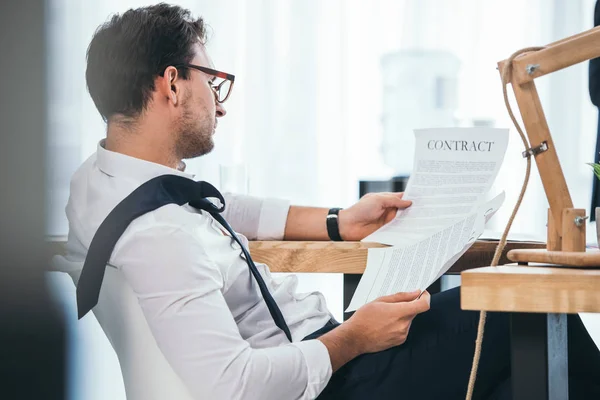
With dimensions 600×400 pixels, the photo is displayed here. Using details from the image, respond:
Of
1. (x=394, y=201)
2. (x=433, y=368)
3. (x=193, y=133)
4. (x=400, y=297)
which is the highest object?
(x=193, y=133)

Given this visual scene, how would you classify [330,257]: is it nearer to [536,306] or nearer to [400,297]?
[400,297]

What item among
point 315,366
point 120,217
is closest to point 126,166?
point 120,217

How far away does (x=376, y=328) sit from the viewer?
34.3 inches

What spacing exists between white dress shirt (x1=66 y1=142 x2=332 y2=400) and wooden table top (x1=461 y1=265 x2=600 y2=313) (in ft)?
0.95

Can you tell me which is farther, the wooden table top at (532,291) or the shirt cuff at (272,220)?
the shirt cuff at (272,220)

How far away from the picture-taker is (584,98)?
102 inches

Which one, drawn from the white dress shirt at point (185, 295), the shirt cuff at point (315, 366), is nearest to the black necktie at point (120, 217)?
the white dress shirt at point (185, 295)

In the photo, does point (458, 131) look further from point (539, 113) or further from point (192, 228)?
point (192, 228)

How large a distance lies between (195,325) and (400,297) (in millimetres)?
255

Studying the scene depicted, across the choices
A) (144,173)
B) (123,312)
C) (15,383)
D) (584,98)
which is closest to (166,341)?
(123,312)

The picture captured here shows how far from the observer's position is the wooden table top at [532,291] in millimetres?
561

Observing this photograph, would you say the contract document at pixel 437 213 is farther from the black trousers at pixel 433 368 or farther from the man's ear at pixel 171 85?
the man's ear at pixel 171 85

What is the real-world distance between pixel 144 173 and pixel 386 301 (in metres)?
0.36

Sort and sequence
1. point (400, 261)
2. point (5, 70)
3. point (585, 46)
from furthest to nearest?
point (400, 261) → point (585, 46) → point (5, 70)
